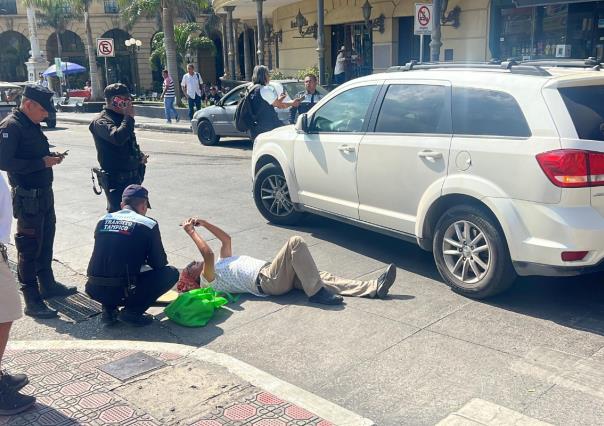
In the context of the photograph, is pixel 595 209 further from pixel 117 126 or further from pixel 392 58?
pixel 392 58

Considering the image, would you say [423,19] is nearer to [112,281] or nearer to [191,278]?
[191,278]

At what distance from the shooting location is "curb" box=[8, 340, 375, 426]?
11.4 ft

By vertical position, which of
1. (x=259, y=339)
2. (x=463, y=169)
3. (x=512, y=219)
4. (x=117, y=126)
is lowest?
(x=259, y=339)

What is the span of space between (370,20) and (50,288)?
721 inches

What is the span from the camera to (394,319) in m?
4.90

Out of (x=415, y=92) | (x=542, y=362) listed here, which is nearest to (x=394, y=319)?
(x=542, y=362)

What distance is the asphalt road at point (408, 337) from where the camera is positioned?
3732mm

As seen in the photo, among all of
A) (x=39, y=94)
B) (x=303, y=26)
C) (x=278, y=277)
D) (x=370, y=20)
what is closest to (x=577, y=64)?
(x=278, y=277)

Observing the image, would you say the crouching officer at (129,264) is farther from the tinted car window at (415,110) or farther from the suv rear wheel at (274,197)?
the suv rear wheel at (274,197)

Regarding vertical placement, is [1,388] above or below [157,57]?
below

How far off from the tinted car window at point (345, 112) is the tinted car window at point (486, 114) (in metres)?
1.14

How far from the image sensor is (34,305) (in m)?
5.23

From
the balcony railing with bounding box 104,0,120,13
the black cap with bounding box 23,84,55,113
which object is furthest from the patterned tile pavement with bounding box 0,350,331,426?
the balcony railing with bounding box 104,0,120,13

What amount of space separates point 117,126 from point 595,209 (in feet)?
13.6
